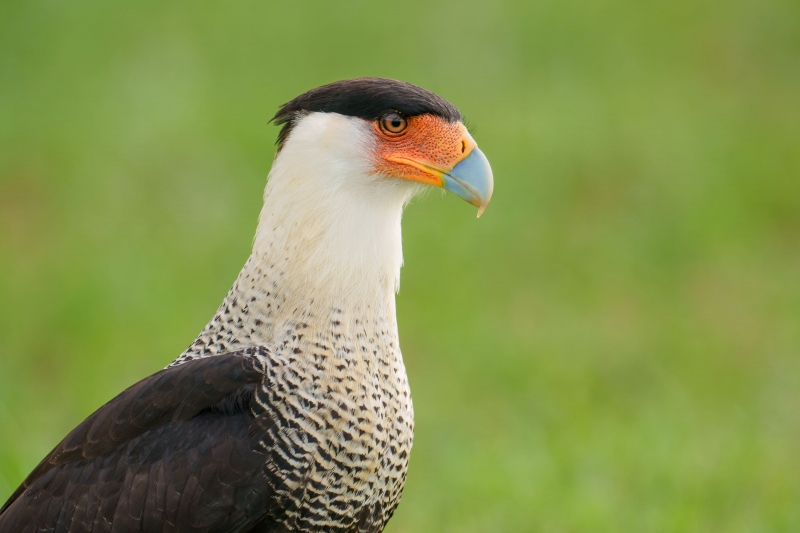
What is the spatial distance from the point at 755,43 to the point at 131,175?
6.02m

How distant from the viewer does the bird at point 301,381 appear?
3.31m

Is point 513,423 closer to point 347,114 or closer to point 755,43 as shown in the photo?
point 347,114

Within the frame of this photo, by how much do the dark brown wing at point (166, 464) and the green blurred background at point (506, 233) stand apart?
1.63 m

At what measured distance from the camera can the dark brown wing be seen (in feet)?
10.8

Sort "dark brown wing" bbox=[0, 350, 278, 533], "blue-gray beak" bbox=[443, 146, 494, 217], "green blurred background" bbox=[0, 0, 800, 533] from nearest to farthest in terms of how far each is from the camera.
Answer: "dark brown wing" bbox=[0, 350, 278, 533]
"blue-gray beak" bbox=[443, 146, 494, 217]
"green blurred background" bbox=[0, 0, 800, 533]

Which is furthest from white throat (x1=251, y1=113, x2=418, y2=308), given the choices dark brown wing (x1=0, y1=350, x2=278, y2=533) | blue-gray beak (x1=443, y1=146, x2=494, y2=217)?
dark brown wing (x1=0, y1=350, x2=278, y2=533)

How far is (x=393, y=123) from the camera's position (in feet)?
11.5

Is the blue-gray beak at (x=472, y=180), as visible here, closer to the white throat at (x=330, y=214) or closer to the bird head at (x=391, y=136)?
the bird head at (x=391, y=136)

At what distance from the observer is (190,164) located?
29.5 feet

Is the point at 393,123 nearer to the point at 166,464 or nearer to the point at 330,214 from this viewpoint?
the point at 330,214

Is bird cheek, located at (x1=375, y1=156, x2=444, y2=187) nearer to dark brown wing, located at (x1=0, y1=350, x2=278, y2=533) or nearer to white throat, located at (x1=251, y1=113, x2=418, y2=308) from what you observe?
white throat, located at (x1=251, y1=113, x2=418, y2=308)

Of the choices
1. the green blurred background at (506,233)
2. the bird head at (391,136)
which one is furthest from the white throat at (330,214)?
the green blurred background at (506,233)

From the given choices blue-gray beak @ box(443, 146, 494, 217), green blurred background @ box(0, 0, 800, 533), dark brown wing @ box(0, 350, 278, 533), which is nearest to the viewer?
dark brown wing @ box(0, 350, 278, 533)

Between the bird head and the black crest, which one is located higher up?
the black crest
